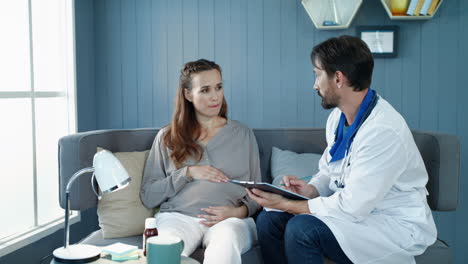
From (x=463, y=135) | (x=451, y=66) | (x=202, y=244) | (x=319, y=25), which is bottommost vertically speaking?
(x=202, y=244)

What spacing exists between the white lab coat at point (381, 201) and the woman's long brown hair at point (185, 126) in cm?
75

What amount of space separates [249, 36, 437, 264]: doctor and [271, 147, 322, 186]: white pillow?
1.75 ft

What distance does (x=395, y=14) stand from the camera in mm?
3045

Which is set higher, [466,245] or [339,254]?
[339,254]

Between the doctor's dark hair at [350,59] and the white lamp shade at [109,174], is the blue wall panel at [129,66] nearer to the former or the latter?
the doctor's dark hair at [350,59]

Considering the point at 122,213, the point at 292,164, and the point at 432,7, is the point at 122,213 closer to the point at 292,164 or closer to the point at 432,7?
the point at 292,164

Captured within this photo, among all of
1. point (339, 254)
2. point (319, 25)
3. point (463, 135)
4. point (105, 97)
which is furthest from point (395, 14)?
point (105, 97)

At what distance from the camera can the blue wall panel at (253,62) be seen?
10.4 feet

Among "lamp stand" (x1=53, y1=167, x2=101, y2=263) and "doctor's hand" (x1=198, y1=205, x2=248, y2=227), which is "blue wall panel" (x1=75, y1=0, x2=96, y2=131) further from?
"lamp stand" (x1=53, y1=167, x2=101, y2=263)

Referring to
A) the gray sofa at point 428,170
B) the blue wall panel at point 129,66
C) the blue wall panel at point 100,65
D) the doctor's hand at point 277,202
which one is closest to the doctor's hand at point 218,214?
the gray sofa at point 428,170

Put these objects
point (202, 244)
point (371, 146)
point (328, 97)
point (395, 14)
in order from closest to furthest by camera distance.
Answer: point (371, 146) → point (328, 97) → point (202, 244) → point (395, 14)

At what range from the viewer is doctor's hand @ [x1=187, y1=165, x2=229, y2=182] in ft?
7.82

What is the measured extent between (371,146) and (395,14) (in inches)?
57.8

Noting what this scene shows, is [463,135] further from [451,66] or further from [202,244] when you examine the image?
[202,244]
